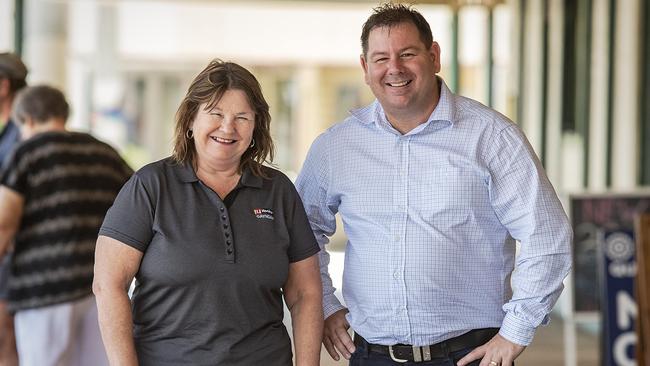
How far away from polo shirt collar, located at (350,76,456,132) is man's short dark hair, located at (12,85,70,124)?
60.7 inches

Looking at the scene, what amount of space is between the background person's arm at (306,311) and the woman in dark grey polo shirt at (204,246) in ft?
0.26

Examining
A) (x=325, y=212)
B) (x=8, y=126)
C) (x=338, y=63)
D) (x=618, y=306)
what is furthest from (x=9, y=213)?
(x=338, y=63)

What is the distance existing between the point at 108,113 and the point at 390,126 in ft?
51.2

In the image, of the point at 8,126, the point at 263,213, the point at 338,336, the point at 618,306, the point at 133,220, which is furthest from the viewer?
the point at 618,306

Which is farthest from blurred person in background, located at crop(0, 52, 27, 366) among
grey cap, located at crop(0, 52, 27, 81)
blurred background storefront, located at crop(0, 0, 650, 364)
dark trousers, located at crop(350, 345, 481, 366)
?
dark trousers, located at crop(350, 345, 481, 366)

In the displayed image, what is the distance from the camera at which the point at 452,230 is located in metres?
2.70

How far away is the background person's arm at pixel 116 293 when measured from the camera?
2361mm

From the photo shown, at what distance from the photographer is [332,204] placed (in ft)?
9.61

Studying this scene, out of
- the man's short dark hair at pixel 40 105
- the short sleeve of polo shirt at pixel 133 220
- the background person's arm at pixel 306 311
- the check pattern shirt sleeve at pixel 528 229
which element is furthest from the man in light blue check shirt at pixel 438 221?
the man's short dark hair at pixel 40 105

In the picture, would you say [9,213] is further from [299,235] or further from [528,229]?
[528,229]

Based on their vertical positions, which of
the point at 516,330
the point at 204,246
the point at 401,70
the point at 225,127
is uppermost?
the point at 401,70

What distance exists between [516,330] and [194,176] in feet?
2.81

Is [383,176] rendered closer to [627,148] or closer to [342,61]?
[627,148]

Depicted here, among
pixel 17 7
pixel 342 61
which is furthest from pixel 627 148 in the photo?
pixel 342 61
